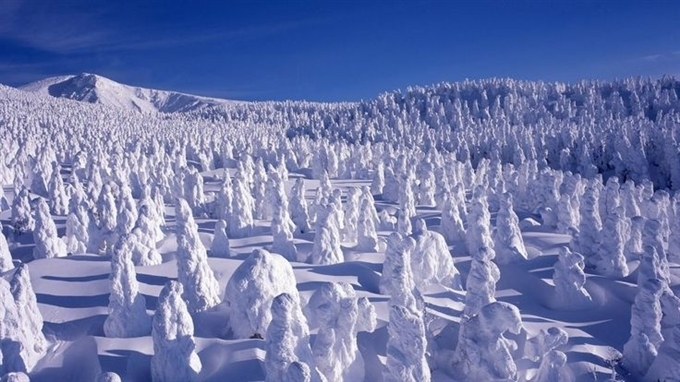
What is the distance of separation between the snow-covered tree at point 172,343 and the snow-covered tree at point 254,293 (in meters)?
1.53

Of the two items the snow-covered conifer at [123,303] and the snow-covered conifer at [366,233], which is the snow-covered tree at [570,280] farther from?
the snow-covered conifer at [123,303]

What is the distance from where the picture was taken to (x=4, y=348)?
27.8 ft

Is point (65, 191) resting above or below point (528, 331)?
above

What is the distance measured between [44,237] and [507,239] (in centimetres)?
1668

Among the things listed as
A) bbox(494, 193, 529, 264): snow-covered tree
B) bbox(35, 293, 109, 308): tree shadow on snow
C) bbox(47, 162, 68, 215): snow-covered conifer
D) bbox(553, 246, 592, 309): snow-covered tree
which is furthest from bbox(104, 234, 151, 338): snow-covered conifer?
bbox(47, 162, 68, 215): snow-covered conifer

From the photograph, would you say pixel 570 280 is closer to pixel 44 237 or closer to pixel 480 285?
pixel 480 285

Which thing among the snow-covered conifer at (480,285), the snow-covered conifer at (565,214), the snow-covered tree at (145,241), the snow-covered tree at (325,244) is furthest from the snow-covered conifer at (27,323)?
the snow-covered conifer at (565,214)

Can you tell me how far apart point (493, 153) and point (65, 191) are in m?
54.7

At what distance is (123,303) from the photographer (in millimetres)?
10117

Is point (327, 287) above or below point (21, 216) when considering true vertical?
below

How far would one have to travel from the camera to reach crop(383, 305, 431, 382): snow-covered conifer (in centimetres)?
872

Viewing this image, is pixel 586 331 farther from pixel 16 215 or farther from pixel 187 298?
pixel 16 215

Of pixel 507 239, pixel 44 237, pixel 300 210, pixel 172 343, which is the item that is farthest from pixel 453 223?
pixel 44 237

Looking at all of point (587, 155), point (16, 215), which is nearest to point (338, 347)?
point (16, 215)
